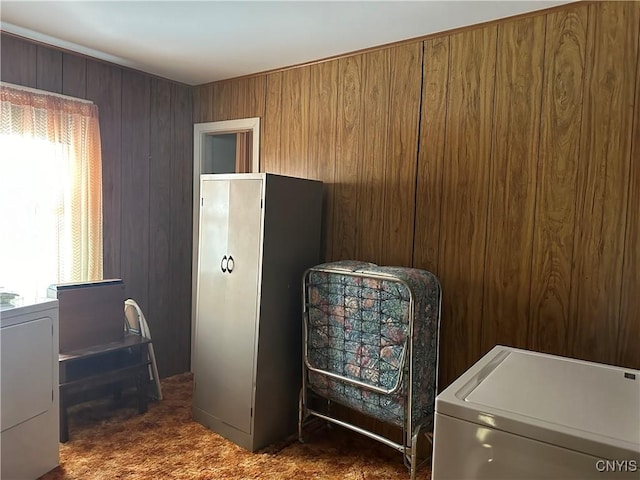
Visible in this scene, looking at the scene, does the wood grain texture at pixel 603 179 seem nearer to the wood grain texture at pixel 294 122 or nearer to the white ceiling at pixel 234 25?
the white ceiling at pixel 234 25

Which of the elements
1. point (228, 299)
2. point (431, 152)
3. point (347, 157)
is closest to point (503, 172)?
point (431, 152)

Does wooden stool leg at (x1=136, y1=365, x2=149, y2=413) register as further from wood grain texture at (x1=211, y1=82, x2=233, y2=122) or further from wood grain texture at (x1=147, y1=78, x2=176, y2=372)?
wood grain texture at (x1=211, y1=82, x2=233, y2=122)

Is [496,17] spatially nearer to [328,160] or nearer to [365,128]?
[365,128]

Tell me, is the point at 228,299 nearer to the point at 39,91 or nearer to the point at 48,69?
the point at 39,91

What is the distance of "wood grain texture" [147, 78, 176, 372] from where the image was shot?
11.7 ft

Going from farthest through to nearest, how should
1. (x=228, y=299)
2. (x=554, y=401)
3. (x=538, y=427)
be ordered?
(x=228, y=299) → (x=554, y=401) → (x=538, y=427)

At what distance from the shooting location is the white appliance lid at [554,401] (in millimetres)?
1221

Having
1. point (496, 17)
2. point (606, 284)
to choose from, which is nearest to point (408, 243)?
point (606, 284)

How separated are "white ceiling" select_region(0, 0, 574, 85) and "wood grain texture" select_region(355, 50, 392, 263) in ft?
0.54

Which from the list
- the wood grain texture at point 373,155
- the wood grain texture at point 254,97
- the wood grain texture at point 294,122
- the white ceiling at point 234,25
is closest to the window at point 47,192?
the white ceiling at point 234,25

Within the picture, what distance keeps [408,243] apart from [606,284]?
1019 millimetres

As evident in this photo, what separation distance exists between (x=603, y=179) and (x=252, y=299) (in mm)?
1905

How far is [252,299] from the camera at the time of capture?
8.87 feet

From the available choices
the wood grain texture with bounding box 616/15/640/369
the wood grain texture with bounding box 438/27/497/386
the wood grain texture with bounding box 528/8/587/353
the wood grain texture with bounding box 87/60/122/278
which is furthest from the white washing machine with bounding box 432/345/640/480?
the wood grain texture with bounding box 87/60/122/278
